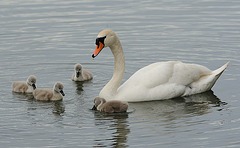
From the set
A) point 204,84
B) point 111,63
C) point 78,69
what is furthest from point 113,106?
point 111,63

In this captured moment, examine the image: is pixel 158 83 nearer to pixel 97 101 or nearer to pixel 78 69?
pixel 97 101

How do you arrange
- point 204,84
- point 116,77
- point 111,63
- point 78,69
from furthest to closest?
point 111,63 < point 78,69 < point 204,84 < point 116,77

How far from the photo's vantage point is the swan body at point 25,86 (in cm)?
1575

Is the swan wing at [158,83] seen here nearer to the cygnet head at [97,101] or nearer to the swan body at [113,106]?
the cygnet head at [97,101]

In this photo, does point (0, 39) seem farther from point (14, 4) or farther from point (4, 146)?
point (4, 146)

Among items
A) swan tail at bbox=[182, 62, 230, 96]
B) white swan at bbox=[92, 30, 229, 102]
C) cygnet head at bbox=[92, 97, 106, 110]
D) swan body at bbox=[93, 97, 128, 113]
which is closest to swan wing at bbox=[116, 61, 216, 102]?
white swan at bbox=[92, 30, 229, 102]

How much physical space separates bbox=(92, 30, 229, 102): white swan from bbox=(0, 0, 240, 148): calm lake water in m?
0.25

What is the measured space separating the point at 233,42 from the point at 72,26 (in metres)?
5.96

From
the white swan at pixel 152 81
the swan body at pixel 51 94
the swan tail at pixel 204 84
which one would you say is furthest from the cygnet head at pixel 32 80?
the swan tail at pixel 204 84

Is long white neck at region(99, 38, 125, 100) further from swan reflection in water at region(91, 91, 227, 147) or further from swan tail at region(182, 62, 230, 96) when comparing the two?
swan tail at region(182, 62, 230, 96)

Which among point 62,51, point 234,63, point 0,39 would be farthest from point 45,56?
point 234,63

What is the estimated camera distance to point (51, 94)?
15.1 m

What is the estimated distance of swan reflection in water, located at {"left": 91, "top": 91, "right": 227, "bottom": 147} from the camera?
40.5ft

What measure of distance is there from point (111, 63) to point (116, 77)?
9.66 feet
